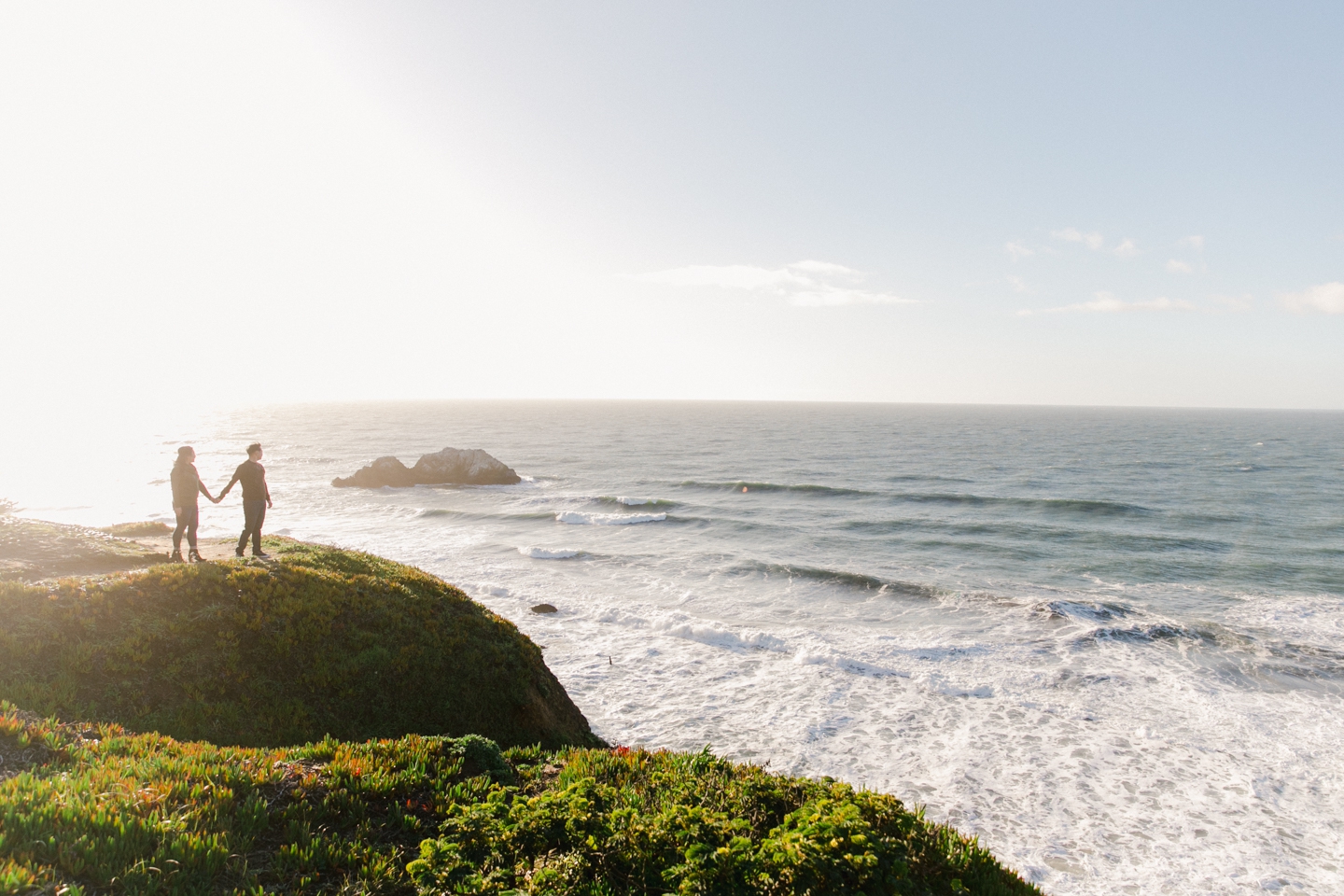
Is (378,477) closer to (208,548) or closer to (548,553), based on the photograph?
(548,553)

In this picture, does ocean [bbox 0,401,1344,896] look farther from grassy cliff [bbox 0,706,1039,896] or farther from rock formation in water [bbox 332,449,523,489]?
grassy cliff [bbox 0,706,1039,896]

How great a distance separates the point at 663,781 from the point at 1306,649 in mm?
22073

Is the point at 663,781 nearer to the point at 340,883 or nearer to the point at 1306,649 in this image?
the point at 340,883

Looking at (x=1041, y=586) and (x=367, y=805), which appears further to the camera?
(x=1041, y=586)

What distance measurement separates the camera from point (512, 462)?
67.4 m

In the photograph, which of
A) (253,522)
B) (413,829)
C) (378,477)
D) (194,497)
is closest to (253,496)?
(253,522)

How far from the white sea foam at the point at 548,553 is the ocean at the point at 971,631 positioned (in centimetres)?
15

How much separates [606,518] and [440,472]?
20.8m

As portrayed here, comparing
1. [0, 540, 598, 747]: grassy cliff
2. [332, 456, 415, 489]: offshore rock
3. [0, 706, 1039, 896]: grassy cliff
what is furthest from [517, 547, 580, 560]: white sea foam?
[332, 456, 415, 489]: offshore rock

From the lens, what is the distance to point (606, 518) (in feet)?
125

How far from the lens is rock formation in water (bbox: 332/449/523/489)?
5006 centimetres

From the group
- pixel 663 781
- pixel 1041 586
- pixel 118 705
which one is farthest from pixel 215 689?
pixel 1041 586

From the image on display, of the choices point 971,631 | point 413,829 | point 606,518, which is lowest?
point 971,631

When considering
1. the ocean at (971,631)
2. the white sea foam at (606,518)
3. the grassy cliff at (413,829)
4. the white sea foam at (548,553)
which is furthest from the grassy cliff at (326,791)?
the white sea foam at (606,518)
